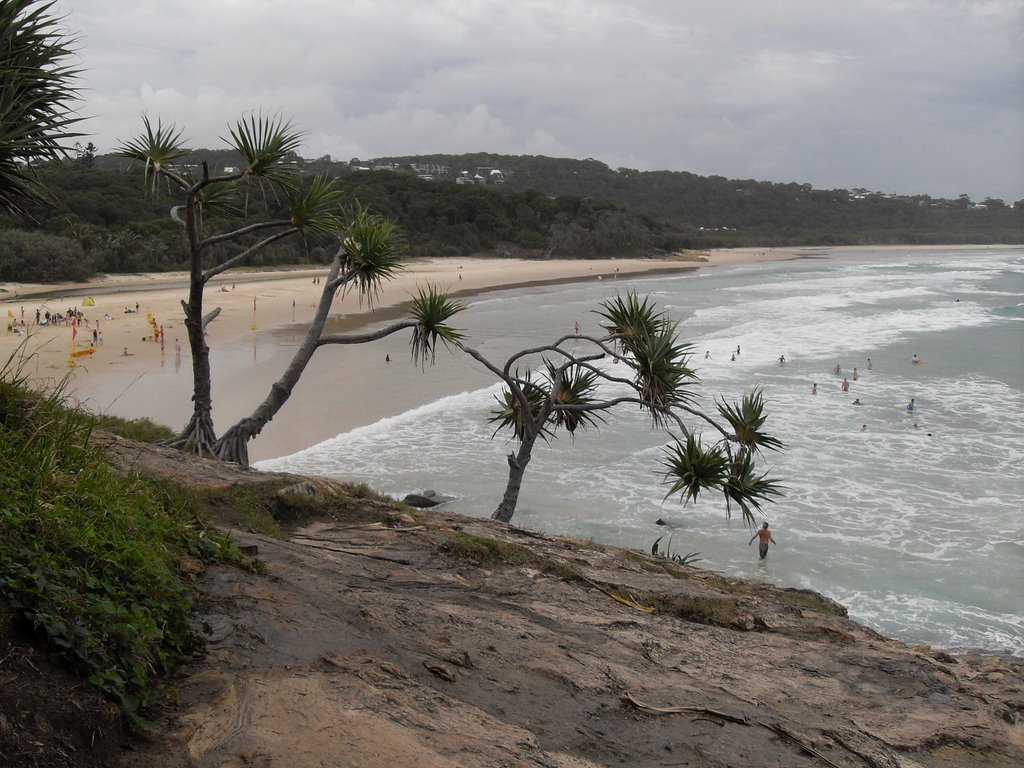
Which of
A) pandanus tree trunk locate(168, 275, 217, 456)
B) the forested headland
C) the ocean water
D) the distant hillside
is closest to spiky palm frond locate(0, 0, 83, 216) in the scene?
the forested headland

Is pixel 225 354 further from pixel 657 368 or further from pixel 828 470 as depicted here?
pixel 657 368

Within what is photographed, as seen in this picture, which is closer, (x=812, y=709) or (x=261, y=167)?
(x=812, y=709)

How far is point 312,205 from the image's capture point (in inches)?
304

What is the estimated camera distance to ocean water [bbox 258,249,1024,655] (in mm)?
12070

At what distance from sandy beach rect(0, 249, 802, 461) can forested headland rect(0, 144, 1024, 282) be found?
2.44 m

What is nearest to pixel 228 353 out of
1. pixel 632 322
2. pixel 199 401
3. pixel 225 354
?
pixel 225 354

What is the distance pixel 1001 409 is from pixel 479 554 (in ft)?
70.0

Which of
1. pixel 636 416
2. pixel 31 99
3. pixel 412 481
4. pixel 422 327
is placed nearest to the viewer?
pixel 31 99

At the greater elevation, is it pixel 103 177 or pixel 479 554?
pixel 103 177

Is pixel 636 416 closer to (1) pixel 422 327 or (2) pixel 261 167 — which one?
(1) pixel 422 327

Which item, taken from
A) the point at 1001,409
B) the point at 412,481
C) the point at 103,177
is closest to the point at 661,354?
the point at 412,481

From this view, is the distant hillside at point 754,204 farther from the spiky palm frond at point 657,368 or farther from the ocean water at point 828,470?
the spiky palm frond at point 657,368

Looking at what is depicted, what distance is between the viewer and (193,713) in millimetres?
3156

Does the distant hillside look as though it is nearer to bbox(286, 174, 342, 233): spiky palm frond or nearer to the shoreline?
the shoreline
